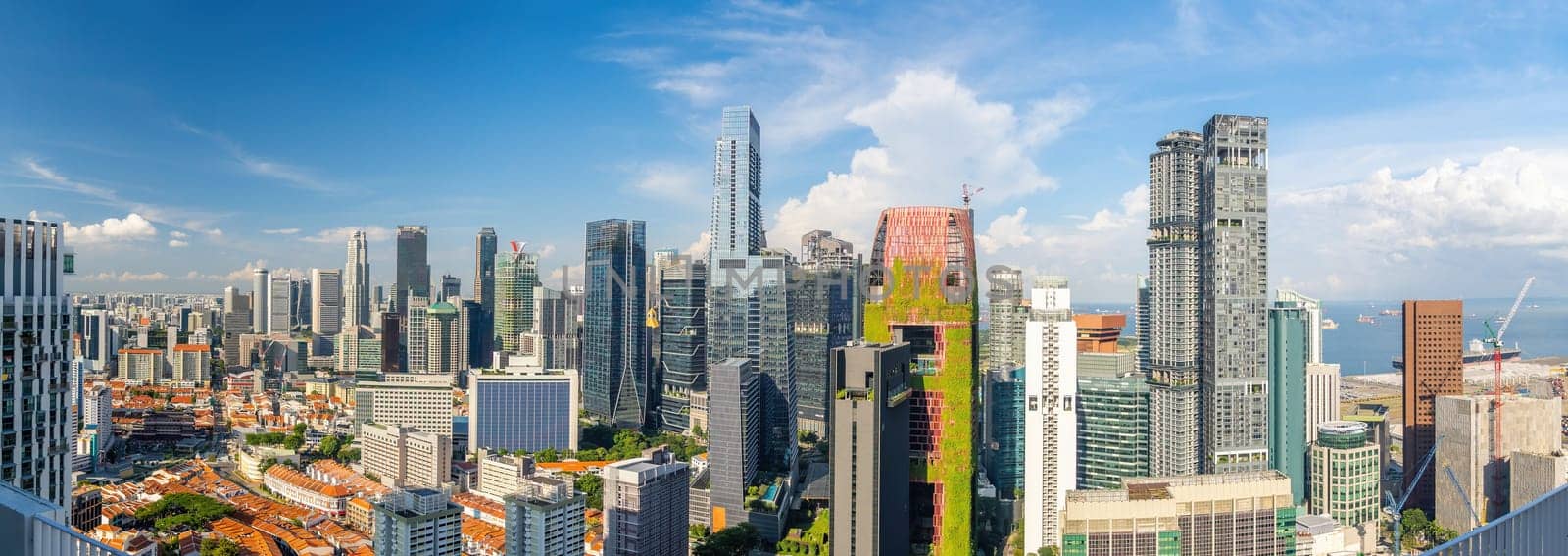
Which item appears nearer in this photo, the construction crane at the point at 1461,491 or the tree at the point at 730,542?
the tree at the point at 730,542

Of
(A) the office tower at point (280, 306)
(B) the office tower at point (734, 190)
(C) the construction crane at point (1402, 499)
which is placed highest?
(B) the office tower at point (734, 190)

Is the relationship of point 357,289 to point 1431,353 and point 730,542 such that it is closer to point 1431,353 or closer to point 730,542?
point 730,542

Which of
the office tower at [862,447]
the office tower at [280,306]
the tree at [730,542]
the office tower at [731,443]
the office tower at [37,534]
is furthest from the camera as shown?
the office tower at [280,306]

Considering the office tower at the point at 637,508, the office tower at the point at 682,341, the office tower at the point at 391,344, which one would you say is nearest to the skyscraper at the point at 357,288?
the office tower at the point at 391,344

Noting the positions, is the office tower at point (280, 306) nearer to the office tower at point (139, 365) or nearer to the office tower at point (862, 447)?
the office tower at point (139, 365)

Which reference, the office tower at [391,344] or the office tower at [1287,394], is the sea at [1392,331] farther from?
the office tower at [391,344]

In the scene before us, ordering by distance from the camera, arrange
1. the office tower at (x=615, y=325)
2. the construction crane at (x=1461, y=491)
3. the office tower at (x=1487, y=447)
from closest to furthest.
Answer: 1. the construction crane at (x=1461, y=491)
2. the office tower at (x=1487, y=447)
3. the office tower at (x=615, y=325)

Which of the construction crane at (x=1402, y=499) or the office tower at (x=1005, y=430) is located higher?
the office tower at (x=1005, y=430)

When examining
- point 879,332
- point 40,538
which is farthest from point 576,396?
point 40,538
